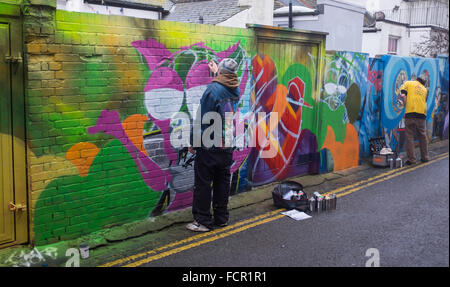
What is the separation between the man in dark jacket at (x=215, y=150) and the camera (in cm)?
560

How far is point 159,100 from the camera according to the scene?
5.96 m

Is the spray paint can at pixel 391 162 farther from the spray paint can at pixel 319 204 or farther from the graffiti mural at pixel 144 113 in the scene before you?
the spray paint can at pixel 319 204

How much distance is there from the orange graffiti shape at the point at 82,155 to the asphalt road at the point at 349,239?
139 cm

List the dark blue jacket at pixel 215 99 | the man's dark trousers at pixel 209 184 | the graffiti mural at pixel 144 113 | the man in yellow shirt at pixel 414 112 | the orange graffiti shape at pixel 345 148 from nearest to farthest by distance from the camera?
the graffiti mural at pixel 144 113, the dark blue jacket at pixel 215 99, the man's dark trousers at pixel 209 184, the orange graffiti shape at pixel 345 148, the man in yellow shirt at pixel 414 112

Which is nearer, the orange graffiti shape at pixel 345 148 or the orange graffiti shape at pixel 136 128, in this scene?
the orange graffiti shape at pixel 136 128

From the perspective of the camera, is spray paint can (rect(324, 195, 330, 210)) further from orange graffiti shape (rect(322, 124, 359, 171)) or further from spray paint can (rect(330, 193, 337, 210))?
orange graffiti shape (rect(322, 124, 359, 171))

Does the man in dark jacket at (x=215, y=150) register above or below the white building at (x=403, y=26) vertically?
below

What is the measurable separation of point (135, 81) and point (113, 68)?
0.35m

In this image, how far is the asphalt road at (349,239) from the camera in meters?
4.96

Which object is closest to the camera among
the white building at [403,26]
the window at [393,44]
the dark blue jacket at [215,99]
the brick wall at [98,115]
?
the brick wall at [98,115]

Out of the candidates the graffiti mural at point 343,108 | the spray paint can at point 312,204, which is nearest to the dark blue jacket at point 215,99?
the spray paint can at point 312,204

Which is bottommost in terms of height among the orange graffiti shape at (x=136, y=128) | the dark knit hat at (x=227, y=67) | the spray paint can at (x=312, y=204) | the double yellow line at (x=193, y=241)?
the double yellow line at (x=193, y=241)

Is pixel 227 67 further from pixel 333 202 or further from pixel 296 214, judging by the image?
pixel 333 202
